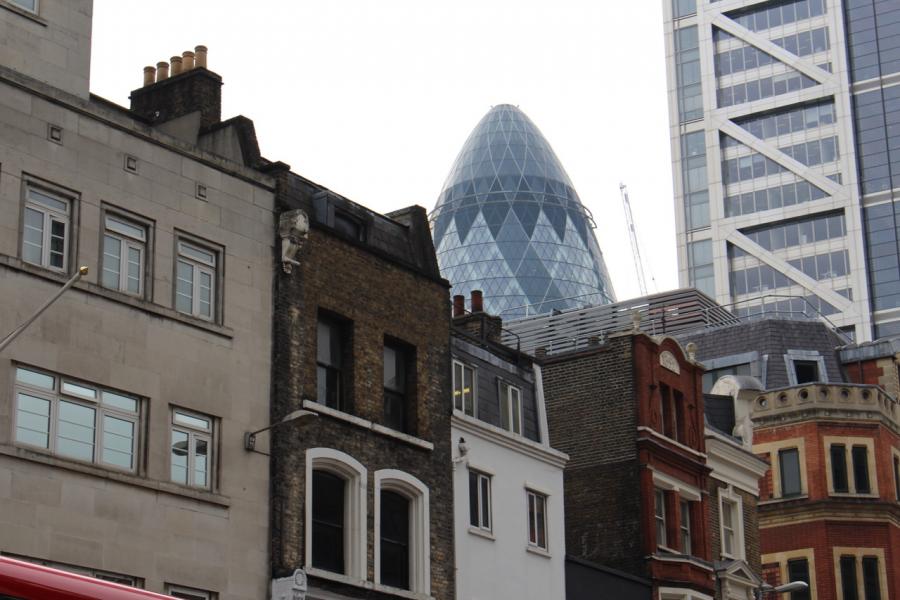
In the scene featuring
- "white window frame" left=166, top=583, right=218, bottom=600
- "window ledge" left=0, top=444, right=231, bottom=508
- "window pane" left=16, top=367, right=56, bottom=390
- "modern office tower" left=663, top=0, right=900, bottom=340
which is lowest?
"white window frame" left=166, top=583, right=218, bottom=600

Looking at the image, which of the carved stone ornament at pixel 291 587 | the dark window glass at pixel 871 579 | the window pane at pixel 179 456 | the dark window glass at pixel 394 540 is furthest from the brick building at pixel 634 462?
the window pane at pixel 179 456

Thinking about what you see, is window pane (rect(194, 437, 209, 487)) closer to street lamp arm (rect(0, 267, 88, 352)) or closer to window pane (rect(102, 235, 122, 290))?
window pane (rect(102, 235, 122, 290))

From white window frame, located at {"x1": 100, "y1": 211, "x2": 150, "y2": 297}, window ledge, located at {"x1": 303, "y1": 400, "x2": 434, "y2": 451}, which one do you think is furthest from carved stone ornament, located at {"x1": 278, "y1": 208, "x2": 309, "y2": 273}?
white window frame, located at {"x1": 100, "y1": 211, "x2": 150, "y2": 297}

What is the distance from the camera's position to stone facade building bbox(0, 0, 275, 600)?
33.1 m

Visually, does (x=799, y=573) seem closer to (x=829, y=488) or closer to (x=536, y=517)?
(x=829, y=488)

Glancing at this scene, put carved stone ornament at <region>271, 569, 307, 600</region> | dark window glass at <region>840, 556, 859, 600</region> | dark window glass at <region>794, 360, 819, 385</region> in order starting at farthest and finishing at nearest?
1. dark window glass at <region>794, 360, 819, 385</region>
2. dark window glass at <region>840, 556, 859, 600</region>
3. carved stone ornament at <region>271, 569, 307, 600</region>

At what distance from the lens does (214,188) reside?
1503 inches

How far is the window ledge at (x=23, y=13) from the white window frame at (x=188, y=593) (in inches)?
441

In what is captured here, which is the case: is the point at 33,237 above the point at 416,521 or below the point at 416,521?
above

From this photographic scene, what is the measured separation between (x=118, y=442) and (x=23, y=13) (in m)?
8.52

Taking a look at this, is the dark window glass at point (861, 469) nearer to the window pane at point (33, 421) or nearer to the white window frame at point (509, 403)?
the white window frame at point (509, 403)

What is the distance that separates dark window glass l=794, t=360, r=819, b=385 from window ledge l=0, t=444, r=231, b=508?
4753 cm

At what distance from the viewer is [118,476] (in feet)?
112

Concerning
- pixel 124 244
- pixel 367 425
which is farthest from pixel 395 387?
pixel 124 244
